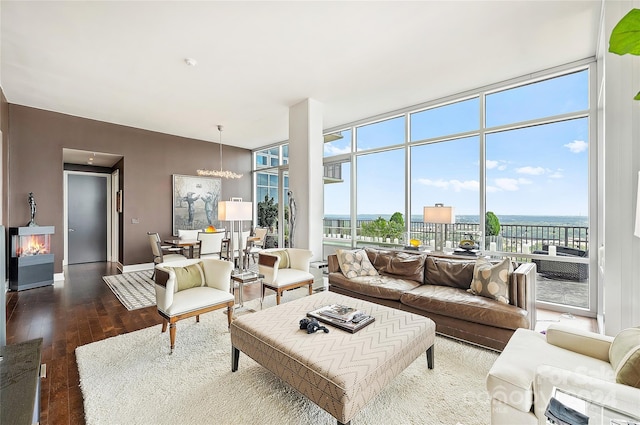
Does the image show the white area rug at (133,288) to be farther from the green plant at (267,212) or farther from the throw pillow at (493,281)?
the throw pillow at (493,281)

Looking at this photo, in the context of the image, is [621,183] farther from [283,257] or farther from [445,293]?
[283,257]

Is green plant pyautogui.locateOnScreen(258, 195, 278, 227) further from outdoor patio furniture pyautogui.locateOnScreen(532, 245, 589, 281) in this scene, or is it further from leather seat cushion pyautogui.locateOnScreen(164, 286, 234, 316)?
outdoor patio furniture pyautogui.locateOnScreen(532, 245, 589, 281)

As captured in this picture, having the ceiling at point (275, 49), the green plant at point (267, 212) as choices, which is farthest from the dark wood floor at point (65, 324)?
the green plant at point (267, 212)

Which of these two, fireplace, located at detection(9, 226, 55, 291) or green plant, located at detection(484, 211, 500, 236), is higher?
green plant, located at detection(484, 211, 500, 236)

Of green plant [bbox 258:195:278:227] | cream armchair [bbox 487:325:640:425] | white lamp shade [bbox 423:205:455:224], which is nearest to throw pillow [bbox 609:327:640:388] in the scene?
cream armchair [bbox 487:325:640:425]

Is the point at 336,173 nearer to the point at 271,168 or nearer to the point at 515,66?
the point at 271,168

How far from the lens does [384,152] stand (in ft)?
17.7

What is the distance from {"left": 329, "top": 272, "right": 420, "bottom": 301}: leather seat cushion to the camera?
3.27 metres

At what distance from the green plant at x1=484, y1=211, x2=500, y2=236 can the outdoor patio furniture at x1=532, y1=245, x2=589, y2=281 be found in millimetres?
536

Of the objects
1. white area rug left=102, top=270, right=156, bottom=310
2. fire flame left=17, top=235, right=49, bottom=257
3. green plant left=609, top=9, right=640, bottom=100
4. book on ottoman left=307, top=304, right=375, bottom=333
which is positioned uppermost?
green plant left=609, top=9, right=640, bottom=100

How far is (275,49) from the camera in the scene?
330cm

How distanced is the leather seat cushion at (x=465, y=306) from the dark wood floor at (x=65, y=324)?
97.3 inches

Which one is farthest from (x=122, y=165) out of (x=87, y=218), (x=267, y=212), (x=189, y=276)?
(x=189, y=276)

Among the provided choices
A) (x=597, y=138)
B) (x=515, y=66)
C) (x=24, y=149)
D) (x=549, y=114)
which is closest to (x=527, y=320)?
(x=597, y=138)
